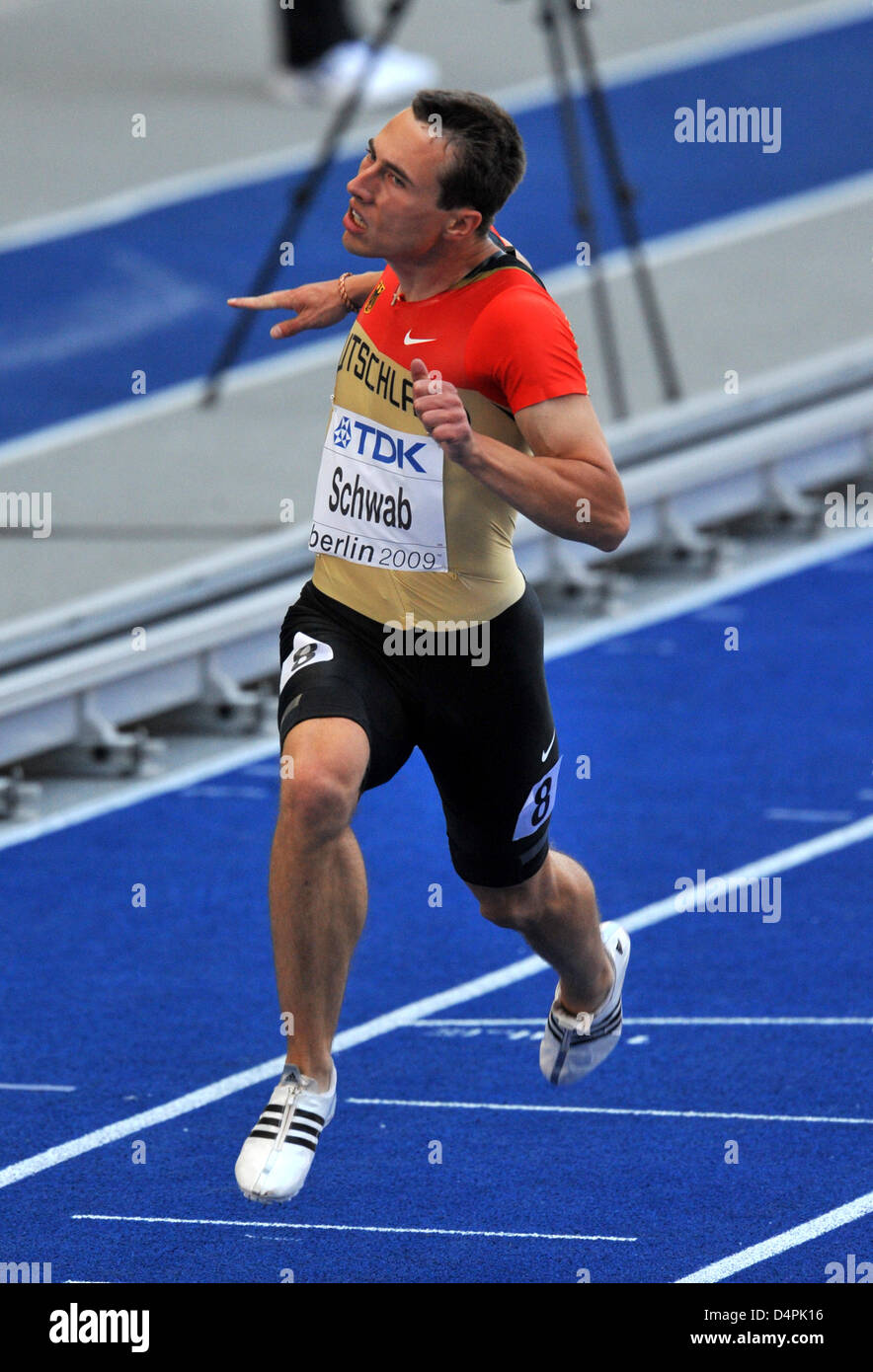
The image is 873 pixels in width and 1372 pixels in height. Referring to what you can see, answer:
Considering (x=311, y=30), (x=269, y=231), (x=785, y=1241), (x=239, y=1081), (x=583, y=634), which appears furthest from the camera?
(x=311, y=30)

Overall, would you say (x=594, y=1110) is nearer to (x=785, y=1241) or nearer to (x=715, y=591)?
(x=785, y=1241)

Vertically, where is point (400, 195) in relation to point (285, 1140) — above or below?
above

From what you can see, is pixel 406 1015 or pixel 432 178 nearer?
pixel 432 178

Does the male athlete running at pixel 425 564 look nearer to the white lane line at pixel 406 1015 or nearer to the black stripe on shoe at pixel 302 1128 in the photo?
the black stripe on shoe at pixel 302 1128

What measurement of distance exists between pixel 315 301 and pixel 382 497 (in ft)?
2.18

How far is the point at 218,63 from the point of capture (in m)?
16.6

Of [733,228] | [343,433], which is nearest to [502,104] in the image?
[733,228]

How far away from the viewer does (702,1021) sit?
6090 millimetres

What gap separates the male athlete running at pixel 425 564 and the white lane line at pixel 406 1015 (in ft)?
3.35

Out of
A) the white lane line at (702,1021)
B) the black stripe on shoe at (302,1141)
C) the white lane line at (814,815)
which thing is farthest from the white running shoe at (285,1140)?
the white lane line at (814,815)

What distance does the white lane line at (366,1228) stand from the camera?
4906mm

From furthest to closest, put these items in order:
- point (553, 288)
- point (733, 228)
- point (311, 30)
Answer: point (311, 30), point (733, 228), point (553, 288)

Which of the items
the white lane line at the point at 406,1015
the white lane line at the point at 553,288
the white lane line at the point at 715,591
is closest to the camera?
the white lane line at the point at 406,1015

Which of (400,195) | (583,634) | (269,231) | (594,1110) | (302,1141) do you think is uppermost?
(400,195)
